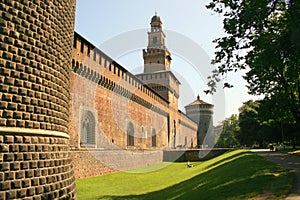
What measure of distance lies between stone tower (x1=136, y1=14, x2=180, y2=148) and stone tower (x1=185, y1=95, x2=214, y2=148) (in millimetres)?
17353

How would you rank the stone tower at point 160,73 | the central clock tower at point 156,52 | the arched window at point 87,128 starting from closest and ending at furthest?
the arched window at point 87,128, the stone tower at point 160,73, the central clock tower at point 156,52

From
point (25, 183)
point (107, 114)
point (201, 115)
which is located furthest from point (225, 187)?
point (201, 115)

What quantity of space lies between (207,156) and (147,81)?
526 inches

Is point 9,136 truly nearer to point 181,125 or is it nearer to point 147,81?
point 147,81

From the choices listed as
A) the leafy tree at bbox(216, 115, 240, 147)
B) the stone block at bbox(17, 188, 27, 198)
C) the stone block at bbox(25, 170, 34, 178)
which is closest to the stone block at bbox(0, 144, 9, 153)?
the stone block at bbox(25, 170, 34, 178)

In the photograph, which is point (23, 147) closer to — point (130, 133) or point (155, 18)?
point (130, 133)

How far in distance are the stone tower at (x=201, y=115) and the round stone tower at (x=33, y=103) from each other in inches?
2148

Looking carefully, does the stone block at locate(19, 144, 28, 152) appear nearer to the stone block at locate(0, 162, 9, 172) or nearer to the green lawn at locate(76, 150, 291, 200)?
the stone block at locate(0, 162, 9, 172)

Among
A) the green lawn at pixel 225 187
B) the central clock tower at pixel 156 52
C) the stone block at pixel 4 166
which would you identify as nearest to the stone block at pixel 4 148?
the stone block at pixel 4 166

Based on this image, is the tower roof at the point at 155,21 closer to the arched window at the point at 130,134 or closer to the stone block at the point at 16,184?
the arched window at the point at 130,134

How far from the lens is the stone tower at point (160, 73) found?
3719 centimetres

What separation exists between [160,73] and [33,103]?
3342cm

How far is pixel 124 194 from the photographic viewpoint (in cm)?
1149

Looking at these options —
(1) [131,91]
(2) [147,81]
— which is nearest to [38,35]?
(1) [131,91]
